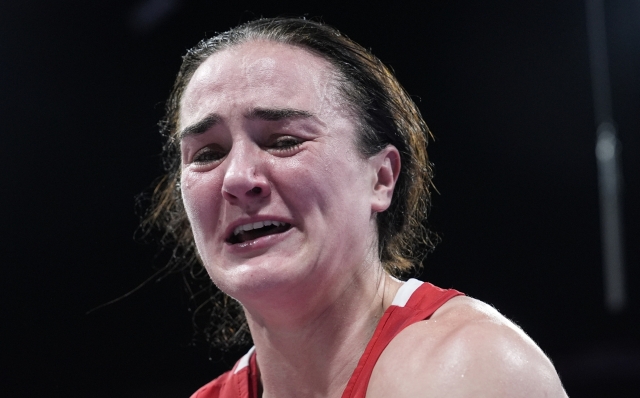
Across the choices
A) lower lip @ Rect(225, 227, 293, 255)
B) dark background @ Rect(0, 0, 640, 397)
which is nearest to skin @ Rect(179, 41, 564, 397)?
lower lip @ Rect(225, 227, 293, 255)

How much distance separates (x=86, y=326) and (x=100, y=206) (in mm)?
391

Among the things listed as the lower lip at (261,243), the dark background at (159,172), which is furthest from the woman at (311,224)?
the dark background at (159,172)

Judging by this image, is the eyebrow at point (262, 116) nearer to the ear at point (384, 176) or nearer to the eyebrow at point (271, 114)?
the eyebrow at point (271, 114)

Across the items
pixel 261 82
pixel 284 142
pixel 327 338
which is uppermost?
pixel 261 82

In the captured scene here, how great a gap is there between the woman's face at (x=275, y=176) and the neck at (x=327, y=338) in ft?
0.17

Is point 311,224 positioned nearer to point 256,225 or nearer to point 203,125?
point 256,225

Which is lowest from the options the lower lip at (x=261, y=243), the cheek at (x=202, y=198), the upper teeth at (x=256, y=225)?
the lower lip at (x=261, y=243)

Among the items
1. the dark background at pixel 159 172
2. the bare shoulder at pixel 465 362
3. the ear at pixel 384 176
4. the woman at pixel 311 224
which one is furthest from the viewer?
the dark background at pixel 159 172

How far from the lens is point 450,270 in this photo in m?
2.47

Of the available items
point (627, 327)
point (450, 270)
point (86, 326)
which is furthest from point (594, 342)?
point (86, 326)

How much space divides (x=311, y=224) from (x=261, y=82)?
0.81ft

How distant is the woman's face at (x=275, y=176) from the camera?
1.01m

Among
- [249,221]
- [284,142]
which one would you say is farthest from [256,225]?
[284,142]

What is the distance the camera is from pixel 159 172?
7.52 ft
